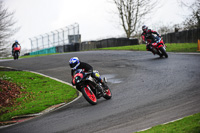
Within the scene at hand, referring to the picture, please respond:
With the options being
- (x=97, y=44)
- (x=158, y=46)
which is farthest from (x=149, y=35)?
(x=97, y=44)

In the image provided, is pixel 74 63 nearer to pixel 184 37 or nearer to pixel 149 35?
pixel 149 35

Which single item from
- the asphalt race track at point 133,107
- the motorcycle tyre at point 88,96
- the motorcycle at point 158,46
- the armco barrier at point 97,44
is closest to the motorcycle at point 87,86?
the motorcycle tyre at point 88,96

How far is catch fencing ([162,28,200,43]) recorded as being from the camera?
3030cm

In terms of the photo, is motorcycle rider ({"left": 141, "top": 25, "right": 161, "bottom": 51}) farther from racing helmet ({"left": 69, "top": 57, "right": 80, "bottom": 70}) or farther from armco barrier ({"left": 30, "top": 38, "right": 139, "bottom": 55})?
armco barrier ({"left": 30, "top": 38, "right": 139, "bottom": 55})

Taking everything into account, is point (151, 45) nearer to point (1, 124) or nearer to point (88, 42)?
point (1, 124)

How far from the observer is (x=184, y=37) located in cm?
3225

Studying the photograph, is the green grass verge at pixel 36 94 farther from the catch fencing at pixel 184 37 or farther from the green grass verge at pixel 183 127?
the catch fencing at pixel 184 37

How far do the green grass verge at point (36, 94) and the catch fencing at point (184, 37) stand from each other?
1805 centimetres

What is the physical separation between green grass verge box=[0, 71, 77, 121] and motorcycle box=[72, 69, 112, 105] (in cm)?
204

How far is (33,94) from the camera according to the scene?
45.5 feet

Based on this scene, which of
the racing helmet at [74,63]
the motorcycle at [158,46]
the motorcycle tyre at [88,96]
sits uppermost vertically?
the motorcycle at [158,46]

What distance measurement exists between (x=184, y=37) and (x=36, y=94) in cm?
2209

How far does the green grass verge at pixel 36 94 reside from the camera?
1136 centimetres

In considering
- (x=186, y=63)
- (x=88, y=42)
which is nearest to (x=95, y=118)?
(x=186, y=63)
